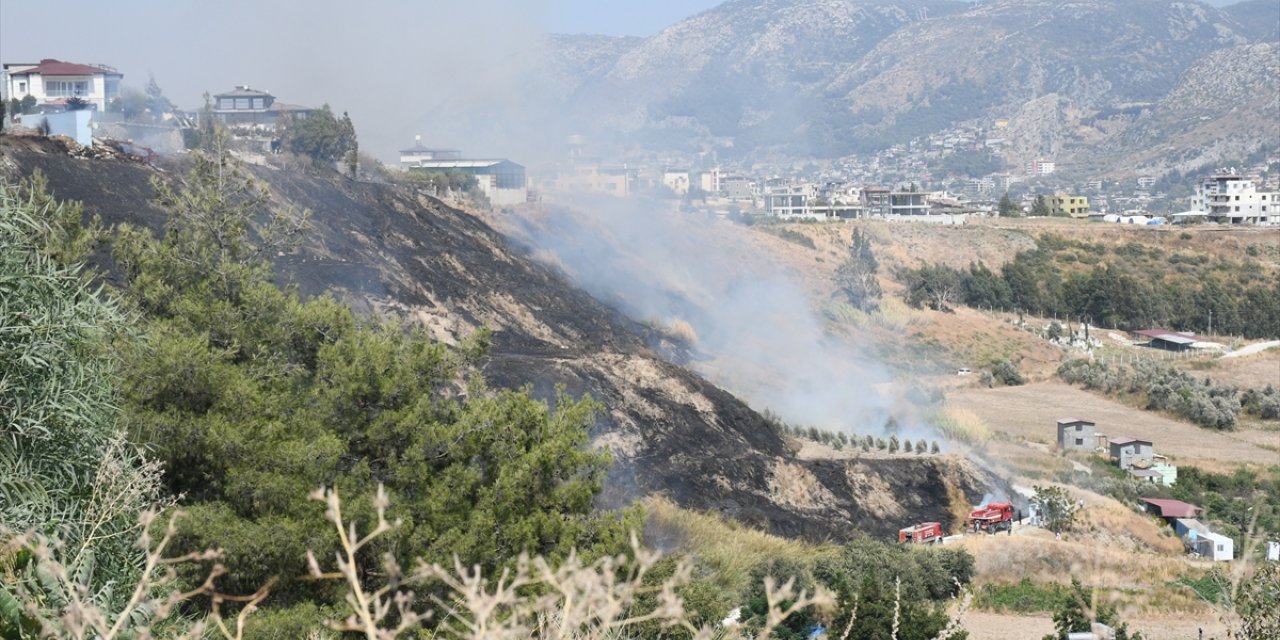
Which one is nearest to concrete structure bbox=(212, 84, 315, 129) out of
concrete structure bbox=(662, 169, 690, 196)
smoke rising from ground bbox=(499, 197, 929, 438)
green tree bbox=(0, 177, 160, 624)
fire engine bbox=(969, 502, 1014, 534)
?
smoke rising from ground bbox=(499, 197, 929, 438)

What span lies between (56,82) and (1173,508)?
1703 inches

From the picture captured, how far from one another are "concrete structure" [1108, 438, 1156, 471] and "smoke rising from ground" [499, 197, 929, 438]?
175 inches

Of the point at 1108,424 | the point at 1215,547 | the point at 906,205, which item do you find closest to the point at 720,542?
the point at 1215,547

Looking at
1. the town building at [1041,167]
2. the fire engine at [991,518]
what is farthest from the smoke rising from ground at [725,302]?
the town building at [1041,167]

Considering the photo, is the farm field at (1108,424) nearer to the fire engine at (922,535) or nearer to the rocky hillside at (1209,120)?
the fire engine at (922,535)

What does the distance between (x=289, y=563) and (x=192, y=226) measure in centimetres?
803

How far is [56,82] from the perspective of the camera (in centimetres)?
5022

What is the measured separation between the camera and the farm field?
31156 mm

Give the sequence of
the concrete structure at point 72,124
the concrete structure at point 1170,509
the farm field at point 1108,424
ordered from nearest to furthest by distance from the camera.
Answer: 1. the concrete structure at point 1170,509
2. the farm field at point 1108,424
3. the concrete structure at point 72,124

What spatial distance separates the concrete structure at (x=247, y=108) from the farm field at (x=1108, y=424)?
3394 centimetres

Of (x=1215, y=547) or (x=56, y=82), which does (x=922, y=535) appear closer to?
(x=1215, y=547)

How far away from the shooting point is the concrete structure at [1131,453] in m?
28.4

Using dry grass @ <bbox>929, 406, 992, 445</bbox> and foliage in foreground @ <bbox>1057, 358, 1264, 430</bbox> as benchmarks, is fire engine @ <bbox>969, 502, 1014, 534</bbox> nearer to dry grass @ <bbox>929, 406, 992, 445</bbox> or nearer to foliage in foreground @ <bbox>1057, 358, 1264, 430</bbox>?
dry grass @ <bbox>929, 406, 992, 445</bbox>

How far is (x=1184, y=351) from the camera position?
48438mm
